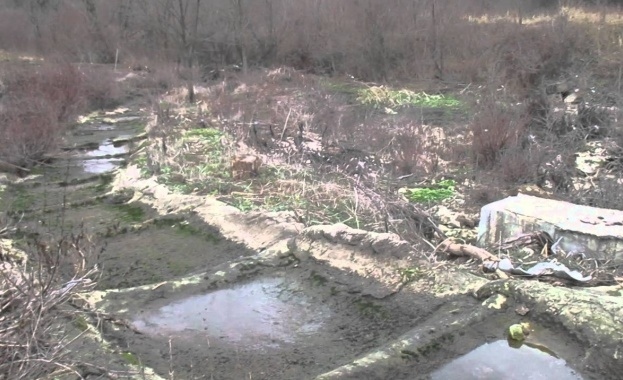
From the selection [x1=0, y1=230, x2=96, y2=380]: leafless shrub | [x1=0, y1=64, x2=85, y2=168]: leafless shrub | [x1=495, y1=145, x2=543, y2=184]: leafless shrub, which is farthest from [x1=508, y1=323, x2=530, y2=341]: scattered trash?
[x1=0, y1=64, x2=85, y2=168]: leafless shrub

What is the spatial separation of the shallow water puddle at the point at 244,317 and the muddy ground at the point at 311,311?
0.01 metres

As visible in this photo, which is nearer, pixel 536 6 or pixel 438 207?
pixel 438 207

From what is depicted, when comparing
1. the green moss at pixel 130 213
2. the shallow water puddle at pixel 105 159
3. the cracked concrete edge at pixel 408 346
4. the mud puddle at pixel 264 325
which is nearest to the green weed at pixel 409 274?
the mud puddle at pixel 264 325

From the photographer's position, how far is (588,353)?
4234 mm

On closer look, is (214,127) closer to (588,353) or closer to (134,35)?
(588,353)

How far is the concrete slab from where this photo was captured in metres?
5.38

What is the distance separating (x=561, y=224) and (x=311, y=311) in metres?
2.31

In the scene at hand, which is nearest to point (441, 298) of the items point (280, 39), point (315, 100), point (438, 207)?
point (438, 207)

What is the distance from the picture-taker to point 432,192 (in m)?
8.04

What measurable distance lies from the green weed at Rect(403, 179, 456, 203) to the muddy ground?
1.69m

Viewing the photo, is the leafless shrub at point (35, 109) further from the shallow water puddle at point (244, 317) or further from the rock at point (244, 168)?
the shallow water puddle at point (244, 317)

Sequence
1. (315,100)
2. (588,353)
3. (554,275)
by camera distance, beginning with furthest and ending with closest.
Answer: (315,100) → (554,275) → (588,353)

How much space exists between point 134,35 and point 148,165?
20.9 metres

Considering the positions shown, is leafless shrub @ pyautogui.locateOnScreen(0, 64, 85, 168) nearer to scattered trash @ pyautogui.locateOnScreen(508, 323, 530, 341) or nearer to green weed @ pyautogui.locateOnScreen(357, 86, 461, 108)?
green weed @ pyautogui.locateOnScreen(357, 86, 461, 108)
